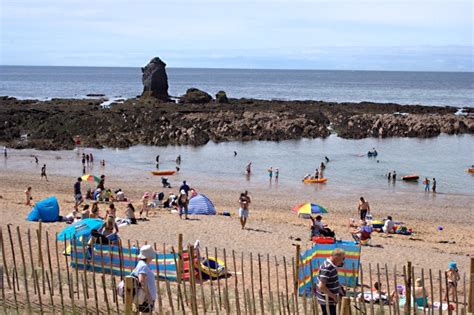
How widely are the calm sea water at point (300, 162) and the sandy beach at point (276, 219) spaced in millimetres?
1155

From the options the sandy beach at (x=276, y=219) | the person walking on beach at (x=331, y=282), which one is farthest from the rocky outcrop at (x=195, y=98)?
the person walking on beach at (x=331, y=282)

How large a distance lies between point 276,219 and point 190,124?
31739 mm

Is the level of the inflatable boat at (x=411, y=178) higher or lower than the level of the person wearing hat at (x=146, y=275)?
lower

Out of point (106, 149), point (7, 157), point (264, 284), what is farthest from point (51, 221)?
point (106, 149)

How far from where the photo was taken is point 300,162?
42031mm

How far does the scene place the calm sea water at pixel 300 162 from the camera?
34938mm

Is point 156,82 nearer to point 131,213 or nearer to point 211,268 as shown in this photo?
point 131,213

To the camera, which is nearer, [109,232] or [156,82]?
[109,232]

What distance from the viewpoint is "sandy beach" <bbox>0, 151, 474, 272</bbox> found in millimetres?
18172

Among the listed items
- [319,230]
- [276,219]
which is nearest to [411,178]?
[276,219]

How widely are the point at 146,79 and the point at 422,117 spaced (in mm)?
31633

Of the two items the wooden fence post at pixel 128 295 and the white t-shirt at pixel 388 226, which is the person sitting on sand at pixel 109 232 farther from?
the white t-shirt at pixel 388 226

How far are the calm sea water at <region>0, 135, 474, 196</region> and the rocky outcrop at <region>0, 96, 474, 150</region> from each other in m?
2.05

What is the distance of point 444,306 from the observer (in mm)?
12273
